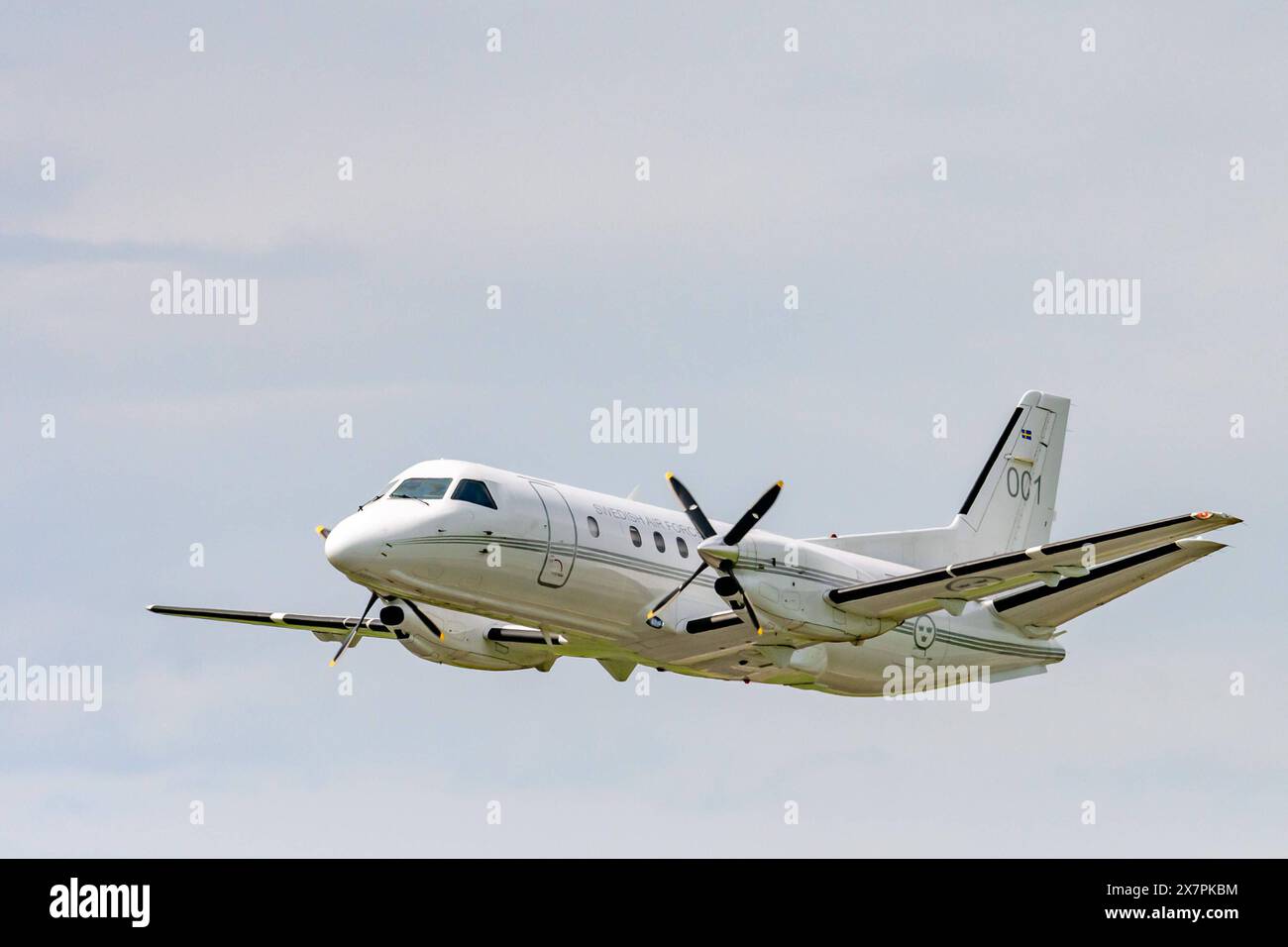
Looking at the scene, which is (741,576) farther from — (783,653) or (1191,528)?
(1191,528)

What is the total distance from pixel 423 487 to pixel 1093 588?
1178 centimetres

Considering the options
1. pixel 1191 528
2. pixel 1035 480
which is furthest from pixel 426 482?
pixel 1035 480

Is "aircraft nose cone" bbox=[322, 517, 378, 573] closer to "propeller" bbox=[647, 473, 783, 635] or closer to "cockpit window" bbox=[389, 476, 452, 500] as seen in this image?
"cockpit window" bbox=[389, 476, 452, 500]

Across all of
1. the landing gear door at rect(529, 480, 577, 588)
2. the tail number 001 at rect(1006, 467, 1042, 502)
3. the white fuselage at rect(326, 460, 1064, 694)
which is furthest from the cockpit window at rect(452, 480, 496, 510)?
the tail number 001 at rect(1006, 467, 1042, 502)

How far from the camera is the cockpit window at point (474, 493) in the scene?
90.0 feet

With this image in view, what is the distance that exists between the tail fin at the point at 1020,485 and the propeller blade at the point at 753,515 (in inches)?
310

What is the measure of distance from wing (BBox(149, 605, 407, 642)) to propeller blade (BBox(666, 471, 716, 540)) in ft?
20.4

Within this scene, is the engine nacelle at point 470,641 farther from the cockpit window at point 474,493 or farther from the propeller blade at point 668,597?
the cockpit window at point 474,493

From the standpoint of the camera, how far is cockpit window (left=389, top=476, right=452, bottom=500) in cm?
2748

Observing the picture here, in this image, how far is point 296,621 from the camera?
33.9 m

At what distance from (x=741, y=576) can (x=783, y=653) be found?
7.37 feet

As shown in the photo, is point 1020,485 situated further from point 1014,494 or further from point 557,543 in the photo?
point 557,543
